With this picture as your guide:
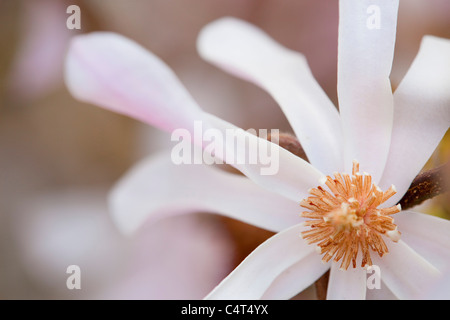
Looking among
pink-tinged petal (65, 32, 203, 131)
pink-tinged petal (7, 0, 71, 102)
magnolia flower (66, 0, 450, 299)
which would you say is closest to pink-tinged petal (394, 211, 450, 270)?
magnolia flower (66, 0, 450, 299)

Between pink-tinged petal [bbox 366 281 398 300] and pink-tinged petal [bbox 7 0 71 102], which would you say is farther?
pink-tinged petal [bbox 7 0 71 102]

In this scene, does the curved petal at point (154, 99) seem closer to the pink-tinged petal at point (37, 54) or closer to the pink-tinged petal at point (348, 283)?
the pink-tinged petal at point (348, 283)

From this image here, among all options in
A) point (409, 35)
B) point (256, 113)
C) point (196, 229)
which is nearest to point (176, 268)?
point (196, 229)

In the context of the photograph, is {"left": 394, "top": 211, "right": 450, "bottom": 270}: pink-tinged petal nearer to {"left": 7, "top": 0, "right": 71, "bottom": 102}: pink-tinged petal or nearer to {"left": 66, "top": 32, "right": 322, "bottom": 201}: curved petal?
{"left": 66, "top": 32, "right": 322, "bottom": 201}: curved petal

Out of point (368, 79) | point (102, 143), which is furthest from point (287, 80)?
point (102, 143)

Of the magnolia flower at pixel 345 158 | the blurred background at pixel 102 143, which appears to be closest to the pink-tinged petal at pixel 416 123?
the magnolia flower at pixel 345 158
